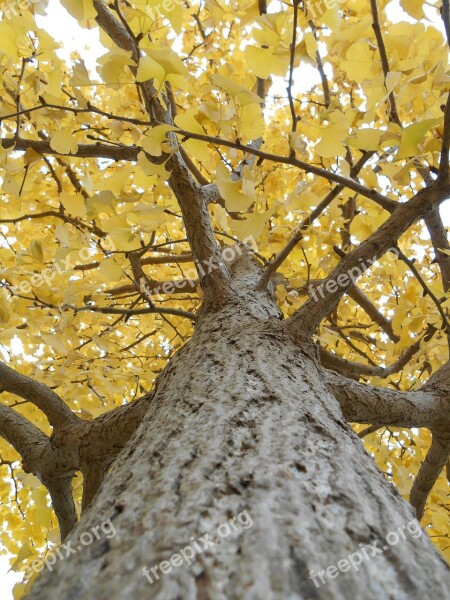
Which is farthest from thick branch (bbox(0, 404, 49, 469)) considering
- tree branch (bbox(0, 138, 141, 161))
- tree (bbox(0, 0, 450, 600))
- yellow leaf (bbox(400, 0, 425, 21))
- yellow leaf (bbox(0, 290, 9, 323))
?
yellow leaf (bbox(400, 0, 425, 21))

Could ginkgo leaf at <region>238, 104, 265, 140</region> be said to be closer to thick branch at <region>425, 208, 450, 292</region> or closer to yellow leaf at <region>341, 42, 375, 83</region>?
yellow leaf at <region>341, 42, 375, 83</region>

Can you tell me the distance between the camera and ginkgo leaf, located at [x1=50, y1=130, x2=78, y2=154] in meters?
1.14

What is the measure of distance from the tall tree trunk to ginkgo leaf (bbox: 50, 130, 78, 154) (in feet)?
2.26

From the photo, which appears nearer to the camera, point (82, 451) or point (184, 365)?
point (184, 365)

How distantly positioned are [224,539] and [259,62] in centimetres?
93

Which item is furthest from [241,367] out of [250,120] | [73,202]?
[73,202]

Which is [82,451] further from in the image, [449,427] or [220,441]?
[449,427]

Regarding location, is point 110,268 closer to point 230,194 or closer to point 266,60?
point 230,194

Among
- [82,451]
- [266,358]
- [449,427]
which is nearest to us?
[266,358]

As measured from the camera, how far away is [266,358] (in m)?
1.00

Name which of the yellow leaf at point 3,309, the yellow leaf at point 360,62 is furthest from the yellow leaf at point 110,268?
the yellow leaf at point 360,62

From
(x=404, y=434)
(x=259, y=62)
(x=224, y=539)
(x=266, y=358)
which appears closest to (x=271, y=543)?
(x=224, y=539)

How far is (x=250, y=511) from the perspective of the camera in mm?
485

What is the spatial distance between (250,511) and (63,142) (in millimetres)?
988
